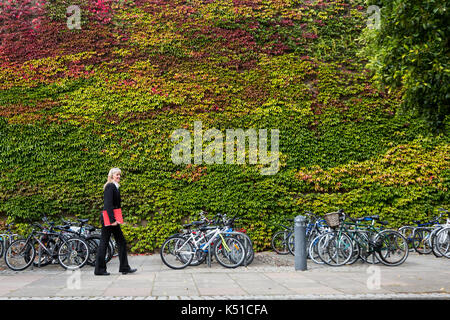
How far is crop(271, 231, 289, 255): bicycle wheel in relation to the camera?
10.3 meters

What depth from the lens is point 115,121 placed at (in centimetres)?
1123

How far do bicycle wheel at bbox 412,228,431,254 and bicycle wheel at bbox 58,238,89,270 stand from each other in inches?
325

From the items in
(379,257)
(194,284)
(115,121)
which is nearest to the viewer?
(194,284)

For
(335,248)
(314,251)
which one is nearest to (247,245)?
(314,251)

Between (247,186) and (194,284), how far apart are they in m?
5.28

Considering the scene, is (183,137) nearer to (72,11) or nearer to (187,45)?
(187,45)

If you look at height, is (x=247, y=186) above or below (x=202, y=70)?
below

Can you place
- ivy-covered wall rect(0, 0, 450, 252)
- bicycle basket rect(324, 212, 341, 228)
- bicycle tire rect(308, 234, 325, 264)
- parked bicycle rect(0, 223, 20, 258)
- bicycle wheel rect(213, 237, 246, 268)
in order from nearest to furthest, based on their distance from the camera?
bicycle wheel rect(213, 237, 246, 268) → bicycle basket rect(324, 212, 341, 228) → bicycle tire rect(308, 234, 325, 264) → parked bicycle rect(0, 223, 20, 258) → ivy-covered wall rect(0, 0, 450, 252)

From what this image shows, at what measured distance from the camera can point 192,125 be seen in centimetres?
1137

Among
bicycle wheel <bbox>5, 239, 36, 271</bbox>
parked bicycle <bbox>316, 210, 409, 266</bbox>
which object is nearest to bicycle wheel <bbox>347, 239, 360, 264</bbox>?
parked bicycle <bbox>316, 210, 409, 266</bbox>

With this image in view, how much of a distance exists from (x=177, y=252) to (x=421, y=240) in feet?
22.1

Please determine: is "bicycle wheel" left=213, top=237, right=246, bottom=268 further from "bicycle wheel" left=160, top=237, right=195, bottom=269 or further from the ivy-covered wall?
the ivy-covered wall

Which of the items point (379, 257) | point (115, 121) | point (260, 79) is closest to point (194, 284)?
point (379, 257)

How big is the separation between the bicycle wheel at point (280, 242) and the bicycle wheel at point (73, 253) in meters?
4.94
